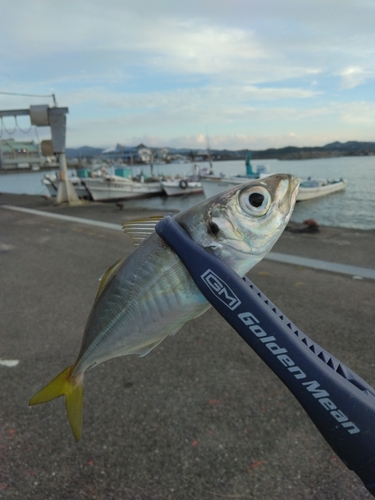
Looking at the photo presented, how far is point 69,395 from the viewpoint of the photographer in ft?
5.01

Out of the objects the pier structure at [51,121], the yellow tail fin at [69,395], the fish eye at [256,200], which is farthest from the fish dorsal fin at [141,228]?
the pier structure at [51,121]

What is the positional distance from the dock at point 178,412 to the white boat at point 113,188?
72.3 feet

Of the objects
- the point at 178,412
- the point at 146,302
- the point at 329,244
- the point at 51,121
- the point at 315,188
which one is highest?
the point at 51,121

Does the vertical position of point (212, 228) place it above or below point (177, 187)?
above

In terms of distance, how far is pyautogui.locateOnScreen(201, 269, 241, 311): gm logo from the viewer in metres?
1.24

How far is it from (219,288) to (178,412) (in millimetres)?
2264

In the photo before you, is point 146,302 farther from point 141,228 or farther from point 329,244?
point 329,244

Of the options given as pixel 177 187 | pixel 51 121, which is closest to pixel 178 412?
pixel 51 121

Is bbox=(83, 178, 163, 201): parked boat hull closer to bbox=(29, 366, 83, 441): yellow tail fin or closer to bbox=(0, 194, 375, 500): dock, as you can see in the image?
bbox=(0, 194, 375, 500): dock

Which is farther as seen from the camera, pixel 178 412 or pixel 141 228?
pixel 178 412

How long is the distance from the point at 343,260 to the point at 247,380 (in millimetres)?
4535

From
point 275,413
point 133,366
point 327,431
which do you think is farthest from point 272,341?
point 133,366

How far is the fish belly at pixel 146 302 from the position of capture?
4.27ft

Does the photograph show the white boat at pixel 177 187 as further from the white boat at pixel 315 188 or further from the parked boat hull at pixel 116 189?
the white boat at pixel 315 188
